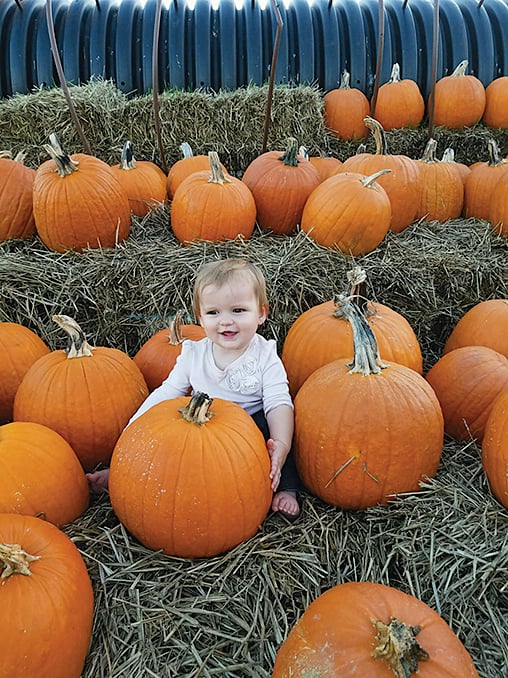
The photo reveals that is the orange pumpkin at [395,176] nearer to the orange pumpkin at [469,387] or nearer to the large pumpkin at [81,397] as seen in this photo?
the orange pumpkin at [469,387]

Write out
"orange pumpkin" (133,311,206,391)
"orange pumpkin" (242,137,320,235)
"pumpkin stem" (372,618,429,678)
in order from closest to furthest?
"pumpkin stem" (372,618,429,678), "orange pumpkin" (133,311,206,391), "orange pumpkin" (242,137,320,235)

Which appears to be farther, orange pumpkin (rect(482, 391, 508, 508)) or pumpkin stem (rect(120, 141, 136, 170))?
pumpkin stem (rect(120, 141, 136, 170))

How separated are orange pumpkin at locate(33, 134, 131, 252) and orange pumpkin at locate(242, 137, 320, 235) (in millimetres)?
735

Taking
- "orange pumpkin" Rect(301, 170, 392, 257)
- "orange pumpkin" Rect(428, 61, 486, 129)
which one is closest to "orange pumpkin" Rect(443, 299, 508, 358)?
"orange pumpkin" Rect(301, 170, 392, 257)

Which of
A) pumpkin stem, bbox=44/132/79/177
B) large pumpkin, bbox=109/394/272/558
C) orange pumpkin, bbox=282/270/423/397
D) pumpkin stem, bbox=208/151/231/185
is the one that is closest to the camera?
large pumpkin, bbox=109/394/272/558

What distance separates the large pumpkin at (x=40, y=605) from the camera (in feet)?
4.03

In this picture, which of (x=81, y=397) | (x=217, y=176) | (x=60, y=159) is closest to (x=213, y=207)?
(x=217, y=176)

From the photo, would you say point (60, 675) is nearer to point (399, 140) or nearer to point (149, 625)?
point (149, 625)

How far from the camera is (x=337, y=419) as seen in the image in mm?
1765

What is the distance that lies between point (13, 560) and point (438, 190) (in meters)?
3.13

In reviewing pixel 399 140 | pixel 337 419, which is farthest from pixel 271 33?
pixel 337 419

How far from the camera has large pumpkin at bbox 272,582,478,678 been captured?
1.06 m

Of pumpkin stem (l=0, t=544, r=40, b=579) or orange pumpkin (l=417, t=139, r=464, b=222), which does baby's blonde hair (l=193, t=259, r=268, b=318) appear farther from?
orange pumpkin (l=417, t=139, r=464, b=222)

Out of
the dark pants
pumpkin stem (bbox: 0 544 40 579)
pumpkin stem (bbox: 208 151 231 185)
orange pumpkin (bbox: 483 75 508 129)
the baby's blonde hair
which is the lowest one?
the dark pants
